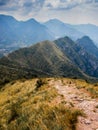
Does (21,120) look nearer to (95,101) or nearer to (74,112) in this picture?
(74,112)

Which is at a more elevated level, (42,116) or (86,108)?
(42,116)

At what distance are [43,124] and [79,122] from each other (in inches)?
86.0

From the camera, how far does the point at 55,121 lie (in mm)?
14703

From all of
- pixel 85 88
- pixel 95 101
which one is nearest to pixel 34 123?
pixel 95 101

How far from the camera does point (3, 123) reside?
61.2 ft

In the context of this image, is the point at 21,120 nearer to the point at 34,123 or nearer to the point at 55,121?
the point at 34,123

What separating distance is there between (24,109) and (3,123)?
74.3 inches

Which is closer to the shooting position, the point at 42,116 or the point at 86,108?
the point at 42,116

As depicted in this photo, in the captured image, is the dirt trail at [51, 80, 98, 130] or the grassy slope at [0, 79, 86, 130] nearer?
the dirt trail at [51, 80, 98, 130]

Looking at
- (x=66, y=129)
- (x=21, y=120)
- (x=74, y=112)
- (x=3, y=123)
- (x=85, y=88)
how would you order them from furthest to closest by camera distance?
(x=85, y=88)
(x=3, y=123)
(x=21, y=120)
(x=74, y=112)
(x=66, y=129)

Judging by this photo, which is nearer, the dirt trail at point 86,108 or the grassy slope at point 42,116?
the dirt trail at point 86,108

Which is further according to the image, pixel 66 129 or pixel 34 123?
pixel 34 123

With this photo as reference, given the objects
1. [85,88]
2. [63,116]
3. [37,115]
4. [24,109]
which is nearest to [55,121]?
[63,116]

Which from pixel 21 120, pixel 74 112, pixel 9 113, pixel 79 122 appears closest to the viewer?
pixel 79 122
